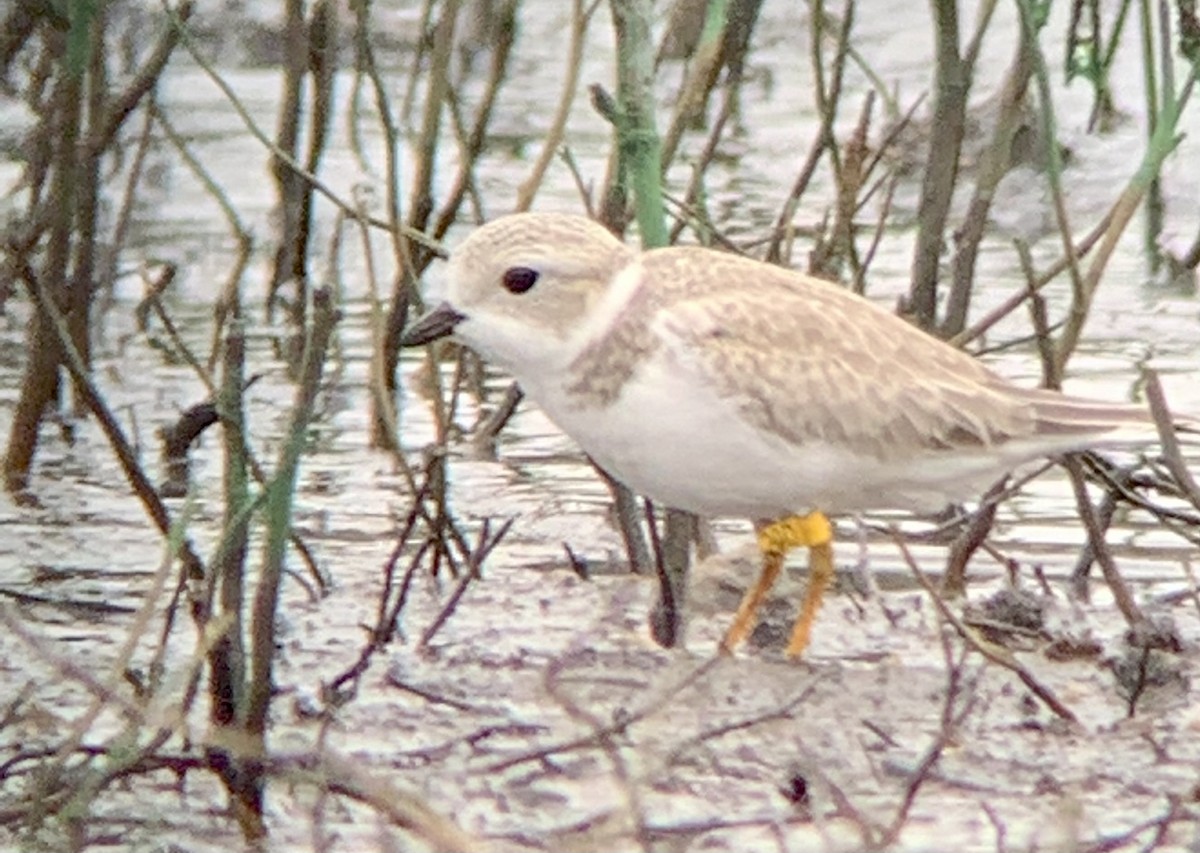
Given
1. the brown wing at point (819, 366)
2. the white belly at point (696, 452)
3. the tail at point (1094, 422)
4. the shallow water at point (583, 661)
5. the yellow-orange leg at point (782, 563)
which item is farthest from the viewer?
the yellow-orange leg at point (782, 563)

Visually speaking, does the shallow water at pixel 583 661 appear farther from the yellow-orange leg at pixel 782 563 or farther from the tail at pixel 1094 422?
the tail at pixel 1094 422

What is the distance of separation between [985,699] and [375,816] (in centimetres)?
136

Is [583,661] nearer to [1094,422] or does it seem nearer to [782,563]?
[782,563]

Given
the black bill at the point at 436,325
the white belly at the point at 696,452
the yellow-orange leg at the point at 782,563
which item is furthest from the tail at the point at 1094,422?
the black bill at the point at 436,325

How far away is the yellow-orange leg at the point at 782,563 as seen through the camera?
5906 millimetres

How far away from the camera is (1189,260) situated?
922 centimetres

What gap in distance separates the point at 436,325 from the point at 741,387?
1.96 feet

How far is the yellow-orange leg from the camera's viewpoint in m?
5.91

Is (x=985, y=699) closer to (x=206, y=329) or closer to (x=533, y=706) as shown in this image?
(x=533, y=706)

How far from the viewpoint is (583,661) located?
19.1 ft


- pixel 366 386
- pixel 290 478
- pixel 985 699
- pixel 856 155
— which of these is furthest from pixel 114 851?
pixel 366 386

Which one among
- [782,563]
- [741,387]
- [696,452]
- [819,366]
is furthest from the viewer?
[782,563]

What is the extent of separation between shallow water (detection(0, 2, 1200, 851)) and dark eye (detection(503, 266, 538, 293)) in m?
0.69

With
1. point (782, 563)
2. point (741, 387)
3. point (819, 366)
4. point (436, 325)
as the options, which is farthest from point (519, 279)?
point (782, 563)
